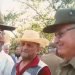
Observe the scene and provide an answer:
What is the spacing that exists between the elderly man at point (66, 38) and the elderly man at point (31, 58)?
5.54 ft

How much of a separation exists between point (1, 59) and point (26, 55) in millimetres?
425

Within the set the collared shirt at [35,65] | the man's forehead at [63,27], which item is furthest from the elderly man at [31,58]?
the man's forehead at [63,27]

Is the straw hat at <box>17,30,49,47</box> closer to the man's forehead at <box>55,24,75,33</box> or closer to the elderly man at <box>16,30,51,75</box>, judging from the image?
the elderly man at <box>16,30,51,75</box>

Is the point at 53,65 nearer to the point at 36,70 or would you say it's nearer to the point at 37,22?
the point at 36,70

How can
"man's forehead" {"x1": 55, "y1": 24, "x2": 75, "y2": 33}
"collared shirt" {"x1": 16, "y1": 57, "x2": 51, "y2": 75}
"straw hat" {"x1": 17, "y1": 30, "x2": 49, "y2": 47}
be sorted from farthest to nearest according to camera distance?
"straw hat" {"x1": 17, "y1": 30, "x2": 49, "y2": 47}, "collared shirt" {"x1": 16, "y1": 57, "x2": 51, "y2": 75}, "man's forehead" {"x1": 55, "y1": 24, "x2": 75, "y2": 33}

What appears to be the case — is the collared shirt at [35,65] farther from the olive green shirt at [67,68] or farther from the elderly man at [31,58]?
the olive green shirt at [67,68]

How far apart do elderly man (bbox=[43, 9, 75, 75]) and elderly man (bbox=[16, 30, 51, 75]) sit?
1689 mm

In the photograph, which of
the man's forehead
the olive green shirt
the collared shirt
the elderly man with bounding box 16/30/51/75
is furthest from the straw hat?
the olive green shirt

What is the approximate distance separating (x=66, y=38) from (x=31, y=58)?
2291 mm

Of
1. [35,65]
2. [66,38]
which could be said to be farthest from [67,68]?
[35,65]

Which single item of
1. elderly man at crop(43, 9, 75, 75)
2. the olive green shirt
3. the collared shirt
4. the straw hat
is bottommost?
the collared shirt

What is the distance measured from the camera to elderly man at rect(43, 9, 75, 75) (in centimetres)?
311

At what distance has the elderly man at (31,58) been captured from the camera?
4984 mm

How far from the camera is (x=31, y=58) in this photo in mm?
5410
